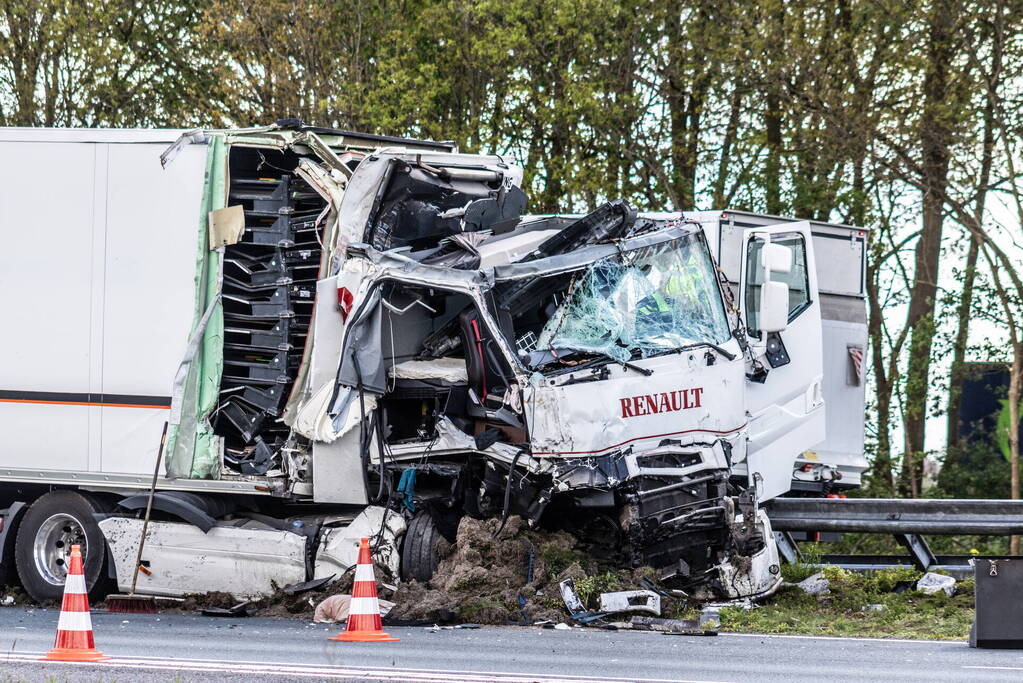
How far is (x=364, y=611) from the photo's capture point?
865 centimetres

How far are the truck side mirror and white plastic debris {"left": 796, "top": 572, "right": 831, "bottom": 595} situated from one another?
78.9 inches

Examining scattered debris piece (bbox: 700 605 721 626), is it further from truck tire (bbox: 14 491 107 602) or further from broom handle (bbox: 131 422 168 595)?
truck tire (bbox: 14 491 107 602)

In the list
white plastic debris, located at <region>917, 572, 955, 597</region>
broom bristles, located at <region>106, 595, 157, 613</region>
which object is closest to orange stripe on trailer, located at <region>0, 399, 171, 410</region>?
broom bristles, located at <region>106, 595, 157, 613</region>

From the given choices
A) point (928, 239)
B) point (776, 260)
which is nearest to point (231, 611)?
point (776, 260)

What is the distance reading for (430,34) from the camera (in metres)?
23.2

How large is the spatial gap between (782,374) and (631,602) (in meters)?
2.64

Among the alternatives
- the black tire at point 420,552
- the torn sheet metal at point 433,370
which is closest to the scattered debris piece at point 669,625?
the black tire at point 420,552

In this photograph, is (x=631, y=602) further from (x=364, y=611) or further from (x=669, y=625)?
(x=364, y=611)

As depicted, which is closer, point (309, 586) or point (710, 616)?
point (710, 616)

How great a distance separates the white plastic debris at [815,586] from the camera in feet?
36.1

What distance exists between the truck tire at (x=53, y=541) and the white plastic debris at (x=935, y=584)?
6.57 meters

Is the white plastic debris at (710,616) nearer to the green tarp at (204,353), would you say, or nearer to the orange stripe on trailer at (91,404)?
the green tarp at (204,353)

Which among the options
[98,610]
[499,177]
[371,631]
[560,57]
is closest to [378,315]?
[499,177]

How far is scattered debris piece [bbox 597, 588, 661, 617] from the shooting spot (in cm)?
973
